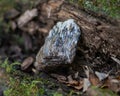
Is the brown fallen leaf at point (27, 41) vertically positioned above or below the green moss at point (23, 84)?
above

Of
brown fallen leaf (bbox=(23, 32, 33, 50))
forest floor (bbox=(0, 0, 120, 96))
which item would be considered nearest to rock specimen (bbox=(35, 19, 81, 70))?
forest floor (bbox=(0, 0, 120, 96))

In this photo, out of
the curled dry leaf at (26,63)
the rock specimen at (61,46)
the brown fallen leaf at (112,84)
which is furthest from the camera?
the curled dry leaf at (26,63)

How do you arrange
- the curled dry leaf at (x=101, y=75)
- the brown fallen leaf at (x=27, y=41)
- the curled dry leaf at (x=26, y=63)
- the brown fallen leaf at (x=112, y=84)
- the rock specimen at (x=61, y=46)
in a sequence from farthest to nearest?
1. the brown fallen leaf at (x=27, y=41)
2. the curled dry leaf at (x=26, y=63)
3. the rock specimen at (x=61, y=46)
4. the curled dry leaf at (x=101, y=75)
5. the brown fallen leaf at (x=112, y=84)

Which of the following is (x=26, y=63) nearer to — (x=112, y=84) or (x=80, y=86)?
(x=80, y=86)

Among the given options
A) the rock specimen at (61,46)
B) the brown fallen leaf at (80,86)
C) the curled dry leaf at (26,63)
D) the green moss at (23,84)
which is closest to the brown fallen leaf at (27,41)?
the curled dry leaf at (26,63)

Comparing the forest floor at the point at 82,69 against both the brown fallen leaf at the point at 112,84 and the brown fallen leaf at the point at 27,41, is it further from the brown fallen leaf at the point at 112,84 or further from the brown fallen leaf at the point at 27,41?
the brown fallen leaf at the point at 27,41

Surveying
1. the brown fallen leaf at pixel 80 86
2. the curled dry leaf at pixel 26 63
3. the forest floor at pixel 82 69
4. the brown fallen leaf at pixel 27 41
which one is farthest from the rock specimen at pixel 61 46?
the brown fallen leaf at pixel 27 41

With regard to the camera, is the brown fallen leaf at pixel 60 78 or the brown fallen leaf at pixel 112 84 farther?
the brown fallen leaf at pixel 60 78

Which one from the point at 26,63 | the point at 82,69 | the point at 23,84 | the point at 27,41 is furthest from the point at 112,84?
the point at 27,41

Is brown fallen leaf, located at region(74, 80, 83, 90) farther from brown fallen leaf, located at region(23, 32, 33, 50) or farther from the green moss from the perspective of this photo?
brown fallen leaf, located at region(23, 32, 33, 50)

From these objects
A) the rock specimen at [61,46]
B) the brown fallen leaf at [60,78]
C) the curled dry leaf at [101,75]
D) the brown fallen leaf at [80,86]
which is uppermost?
the rock specimen at [61,46]
